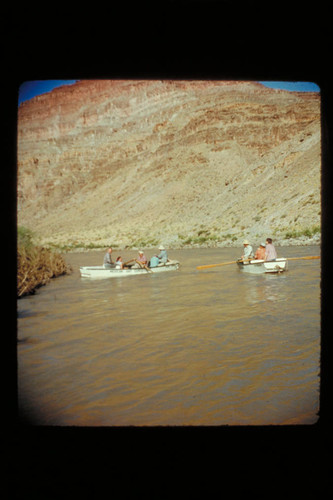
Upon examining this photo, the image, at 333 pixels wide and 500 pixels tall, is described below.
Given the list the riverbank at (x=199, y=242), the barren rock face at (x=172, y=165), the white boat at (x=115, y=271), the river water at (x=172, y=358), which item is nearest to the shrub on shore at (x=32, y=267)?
the river water at (x=172, y=358)

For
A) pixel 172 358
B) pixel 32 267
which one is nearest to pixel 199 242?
pixel 32 267

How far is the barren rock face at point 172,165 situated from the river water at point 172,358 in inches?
954

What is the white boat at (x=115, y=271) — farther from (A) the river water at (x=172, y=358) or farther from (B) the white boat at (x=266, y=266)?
(A) the river water at (x=172, y=358)

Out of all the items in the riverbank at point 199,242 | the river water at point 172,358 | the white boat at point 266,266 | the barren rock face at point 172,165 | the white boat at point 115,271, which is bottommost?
the river water at point 172,358

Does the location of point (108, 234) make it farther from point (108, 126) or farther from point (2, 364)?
point (2, 364)

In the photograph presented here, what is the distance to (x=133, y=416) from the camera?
4.26 metres

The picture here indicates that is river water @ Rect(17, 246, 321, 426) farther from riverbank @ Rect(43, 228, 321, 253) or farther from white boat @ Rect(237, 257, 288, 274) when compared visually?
riverbank @ Rect(43, 228, 321, 253)

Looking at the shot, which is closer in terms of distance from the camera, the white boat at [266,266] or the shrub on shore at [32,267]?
the shrub on shore at [32,267]

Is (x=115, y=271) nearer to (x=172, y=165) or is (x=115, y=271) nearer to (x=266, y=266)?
(x=266, y=266)

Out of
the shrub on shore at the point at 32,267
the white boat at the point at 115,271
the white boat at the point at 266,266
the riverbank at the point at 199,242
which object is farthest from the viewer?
the riverbank at the point at 199,242

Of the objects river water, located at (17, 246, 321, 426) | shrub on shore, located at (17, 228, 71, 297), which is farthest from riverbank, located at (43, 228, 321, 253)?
river water, located at (17, 246, 321, 426)

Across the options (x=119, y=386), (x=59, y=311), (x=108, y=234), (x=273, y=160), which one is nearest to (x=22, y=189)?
(x=108, y=234)

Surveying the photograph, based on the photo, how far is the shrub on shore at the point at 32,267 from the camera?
13797 mm
